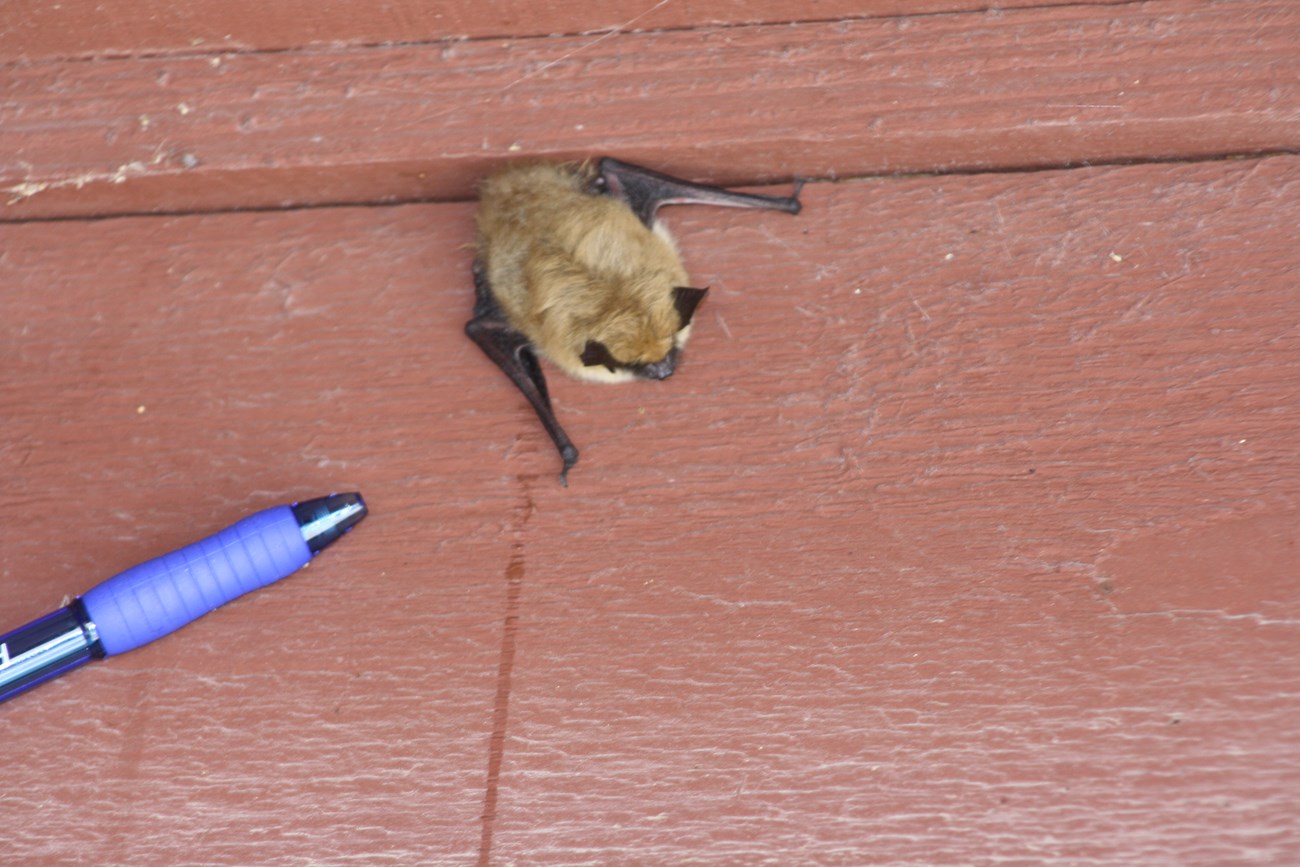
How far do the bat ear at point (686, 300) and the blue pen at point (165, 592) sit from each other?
0.75 m

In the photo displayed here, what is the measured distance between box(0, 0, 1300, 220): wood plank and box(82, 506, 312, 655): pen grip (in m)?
0.75

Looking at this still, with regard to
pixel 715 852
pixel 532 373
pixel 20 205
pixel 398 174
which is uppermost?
pixel 398 174

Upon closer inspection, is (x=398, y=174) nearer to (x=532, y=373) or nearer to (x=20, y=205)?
(x=532, y=373)

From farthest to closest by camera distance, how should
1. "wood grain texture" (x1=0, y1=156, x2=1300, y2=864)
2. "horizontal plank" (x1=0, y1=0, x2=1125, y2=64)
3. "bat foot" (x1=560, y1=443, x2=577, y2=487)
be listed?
"horizontal plank" (x1=0, y1=0, x2=1125, y2=64) → "bat foot" (x1=560, y1=443, x2=577, y2=487) → "wood grain texture" (x1=0, y1=156, x2=1300, y2=864)

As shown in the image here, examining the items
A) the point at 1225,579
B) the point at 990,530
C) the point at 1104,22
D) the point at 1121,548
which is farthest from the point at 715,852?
the point at 1104,22

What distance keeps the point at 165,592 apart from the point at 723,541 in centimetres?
101

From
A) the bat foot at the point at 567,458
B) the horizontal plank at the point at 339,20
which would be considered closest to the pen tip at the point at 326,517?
the bat foot at the point at 567,458

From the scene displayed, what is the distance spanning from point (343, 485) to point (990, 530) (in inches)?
48.2

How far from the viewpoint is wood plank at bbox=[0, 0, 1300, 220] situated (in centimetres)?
197

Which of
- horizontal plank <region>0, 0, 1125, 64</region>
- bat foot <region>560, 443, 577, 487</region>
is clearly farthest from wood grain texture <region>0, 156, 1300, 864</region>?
horizontal plank <region>0, 0, 1125, 64</region>

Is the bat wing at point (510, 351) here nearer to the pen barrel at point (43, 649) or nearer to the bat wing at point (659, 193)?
the bat wing at point (659, 193)

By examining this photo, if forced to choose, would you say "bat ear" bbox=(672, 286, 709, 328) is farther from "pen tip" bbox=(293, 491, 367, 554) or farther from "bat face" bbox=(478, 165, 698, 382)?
"pen tip" bbox=(293, 491, 367, 554)

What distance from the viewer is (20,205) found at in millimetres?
2139

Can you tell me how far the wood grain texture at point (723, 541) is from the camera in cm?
173
